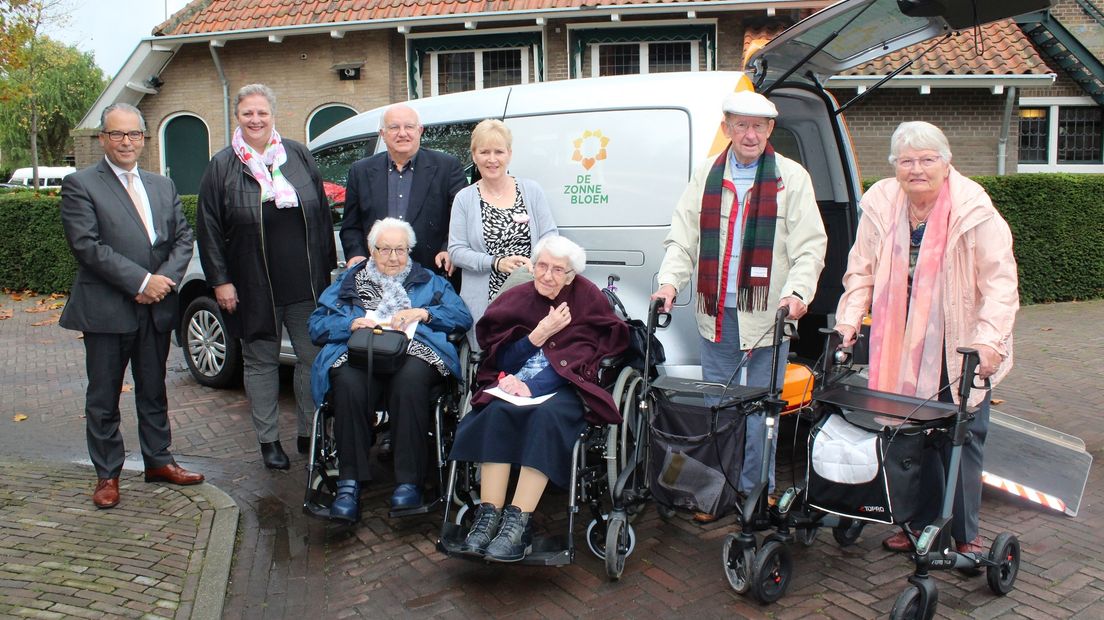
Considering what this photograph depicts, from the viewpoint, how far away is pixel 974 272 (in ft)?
11.8

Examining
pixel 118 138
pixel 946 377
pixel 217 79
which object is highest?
pixel 217 79

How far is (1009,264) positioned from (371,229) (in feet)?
10.7

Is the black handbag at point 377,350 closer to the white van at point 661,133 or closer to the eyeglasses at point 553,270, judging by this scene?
the eyeglasses at point 553,270

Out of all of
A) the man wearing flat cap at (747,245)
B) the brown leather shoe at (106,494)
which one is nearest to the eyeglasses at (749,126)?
the man wearing flat cap at (747,245)

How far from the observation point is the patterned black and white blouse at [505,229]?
4.94 metres

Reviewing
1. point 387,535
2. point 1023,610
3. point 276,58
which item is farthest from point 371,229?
point 276,58

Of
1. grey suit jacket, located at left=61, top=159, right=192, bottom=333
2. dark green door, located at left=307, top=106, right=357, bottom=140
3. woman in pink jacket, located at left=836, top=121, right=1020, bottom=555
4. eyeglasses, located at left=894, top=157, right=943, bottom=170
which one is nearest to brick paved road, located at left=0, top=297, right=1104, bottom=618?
woman in pink jacket, located at left=836, top=121, right=1020, bottom=555

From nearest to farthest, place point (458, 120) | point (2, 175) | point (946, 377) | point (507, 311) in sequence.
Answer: point (946, 377)
point (507, 311)
point (458, 120)
point (2, 175)

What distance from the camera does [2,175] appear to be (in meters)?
53.1

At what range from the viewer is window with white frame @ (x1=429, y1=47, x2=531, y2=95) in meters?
15.3

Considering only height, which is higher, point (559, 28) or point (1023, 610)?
point (559, 28)

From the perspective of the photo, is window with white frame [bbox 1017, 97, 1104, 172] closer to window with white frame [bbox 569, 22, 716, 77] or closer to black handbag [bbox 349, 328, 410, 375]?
window with white frame [bbox 569, 22, 716, 77]

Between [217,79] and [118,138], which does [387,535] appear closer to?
[118,138]

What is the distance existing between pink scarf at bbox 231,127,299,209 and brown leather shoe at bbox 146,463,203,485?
159 cm
